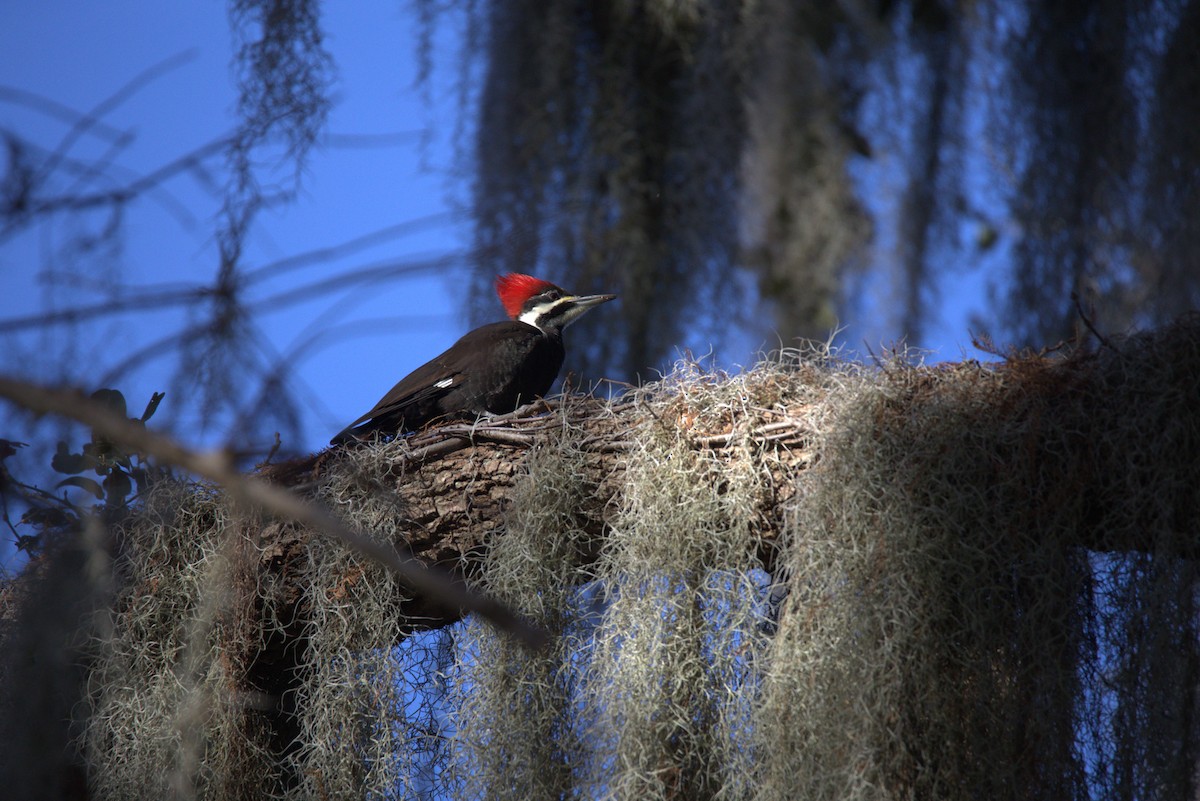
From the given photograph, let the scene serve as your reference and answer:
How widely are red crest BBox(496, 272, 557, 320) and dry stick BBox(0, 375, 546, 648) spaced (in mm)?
3404

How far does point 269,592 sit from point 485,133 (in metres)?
2.42

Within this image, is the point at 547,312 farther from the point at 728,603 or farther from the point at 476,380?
the point at 728,603

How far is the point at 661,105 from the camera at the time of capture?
210 inches

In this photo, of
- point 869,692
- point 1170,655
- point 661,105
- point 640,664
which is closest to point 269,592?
point 640,664

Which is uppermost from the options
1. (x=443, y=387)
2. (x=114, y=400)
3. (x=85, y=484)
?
(x=443, y=387)

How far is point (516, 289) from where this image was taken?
15.8 feet

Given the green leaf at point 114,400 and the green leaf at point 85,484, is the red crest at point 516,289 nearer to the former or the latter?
the green leaf at point 114,400

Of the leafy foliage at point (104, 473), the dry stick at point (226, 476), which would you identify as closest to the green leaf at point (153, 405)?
the leafy foliage at point (104, 473)

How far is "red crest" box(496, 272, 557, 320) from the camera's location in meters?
4.73

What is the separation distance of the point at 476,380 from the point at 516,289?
0.83 meters

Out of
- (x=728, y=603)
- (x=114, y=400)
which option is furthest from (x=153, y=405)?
(x=728, y=603)

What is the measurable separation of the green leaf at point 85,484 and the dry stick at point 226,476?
246 cm

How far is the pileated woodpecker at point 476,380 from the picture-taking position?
405 cm

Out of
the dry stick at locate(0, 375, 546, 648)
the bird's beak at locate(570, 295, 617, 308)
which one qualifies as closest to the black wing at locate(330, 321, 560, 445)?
the bird's beak at locate(570, 295, 617, 308)
